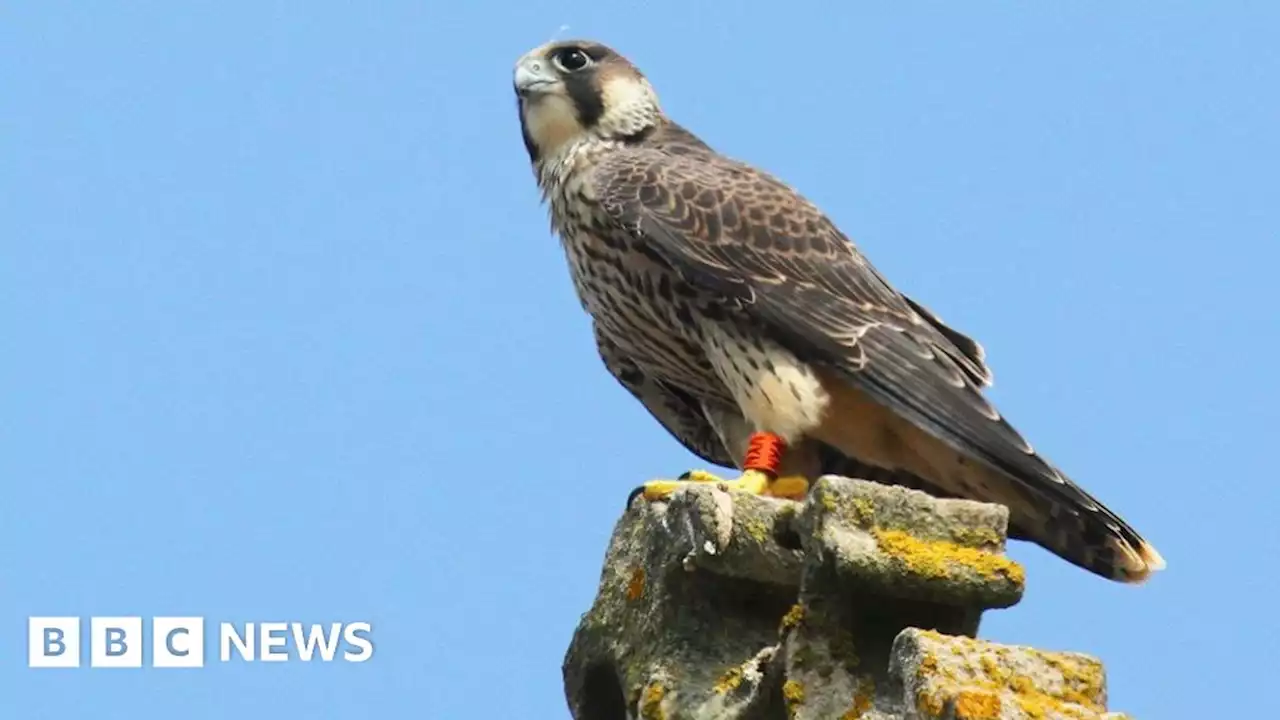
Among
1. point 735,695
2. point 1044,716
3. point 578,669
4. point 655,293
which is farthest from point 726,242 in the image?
point 1044,716

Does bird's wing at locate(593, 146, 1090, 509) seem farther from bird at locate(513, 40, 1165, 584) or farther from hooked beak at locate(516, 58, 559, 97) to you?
hooked beak at locate(516, 58, 559, 97)

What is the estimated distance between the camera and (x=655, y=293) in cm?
671

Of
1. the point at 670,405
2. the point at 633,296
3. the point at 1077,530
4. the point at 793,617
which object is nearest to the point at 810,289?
the point at 633,296

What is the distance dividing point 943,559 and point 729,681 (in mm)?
625

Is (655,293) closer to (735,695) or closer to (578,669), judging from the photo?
(578,669)

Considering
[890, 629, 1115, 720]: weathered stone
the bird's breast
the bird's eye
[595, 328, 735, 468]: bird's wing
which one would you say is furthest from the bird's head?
[890, 629, 1115, 720]: weathered stone

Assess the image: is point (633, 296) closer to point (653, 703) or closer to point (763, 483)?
point (763, 483)

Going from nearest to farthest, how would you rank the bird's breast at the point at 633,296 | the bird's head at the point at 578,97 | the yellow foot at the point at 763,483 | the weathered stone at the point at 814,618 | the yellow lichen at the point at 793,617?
the weathered stone at the point at 814,618 < the yellow lichen at the point at 793,617 < the yellow foot at the point at 763,483 < the bird's breast at the point at 633,296 < the bird's head at the point at 578,97

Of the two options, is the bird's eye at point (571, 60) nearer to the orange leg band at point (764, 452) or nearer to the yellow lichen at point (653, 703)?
the orange leg band at point (764, 452)

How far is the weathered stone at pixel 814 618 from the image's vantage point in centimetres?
411

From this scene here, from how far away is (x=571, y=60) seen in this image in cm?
760

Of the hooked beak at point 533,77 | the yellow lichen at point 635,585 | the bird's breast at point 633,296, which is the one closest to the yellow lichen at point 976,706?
the yellow lichen at point 635,585

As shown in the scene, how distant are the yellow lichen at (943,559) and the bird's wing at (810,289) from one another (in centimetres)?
163

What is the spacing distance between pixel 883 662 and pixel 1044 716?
0.56 metres
